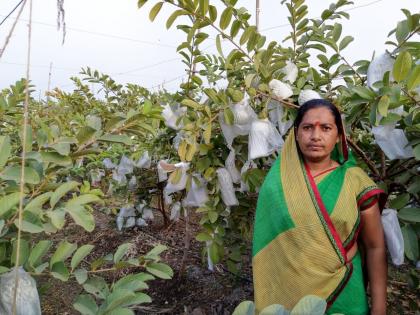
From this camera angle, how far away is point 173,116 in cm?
178

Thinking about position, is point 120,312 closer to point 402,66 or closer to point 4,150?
point 4,150

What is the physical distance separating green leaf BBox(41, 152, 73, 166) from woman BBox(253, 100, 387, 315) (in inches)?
24.0

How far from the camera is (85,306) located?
28.7 inches

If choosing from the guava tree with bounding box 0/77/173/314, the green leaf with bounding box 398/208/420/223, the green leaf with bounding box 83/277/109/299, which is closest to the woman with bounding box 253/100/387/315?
the green leaf with bounding box 398/208/420/223

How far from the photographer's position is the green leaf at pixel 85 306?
71 cm

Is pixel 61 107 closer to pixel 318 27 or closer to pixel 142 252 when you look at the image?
pixel 142 252

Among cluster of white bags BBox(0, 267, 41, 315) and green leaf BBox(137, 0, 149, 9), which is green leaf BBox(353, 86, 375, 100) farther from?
cluster of white bags BBox(0, 267, 41, 315)

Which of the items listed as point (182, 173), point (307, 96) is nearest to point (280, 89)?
point (307, 96)

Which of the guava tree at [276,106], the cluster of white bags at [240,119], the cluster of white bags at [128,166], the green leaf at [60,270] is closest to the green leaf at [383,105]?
the guava tree at [276,106]

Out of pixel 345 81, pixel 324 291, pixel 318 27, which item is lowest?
pixel 324 291

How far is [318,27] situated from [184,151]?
840 millimetres

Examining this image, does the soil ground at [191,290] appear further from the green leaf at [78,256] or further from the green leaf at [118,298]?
the green leaf at [118,298]

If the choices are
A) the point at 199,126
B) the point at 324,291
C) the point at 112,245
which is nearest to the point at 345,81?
the point at 199,126

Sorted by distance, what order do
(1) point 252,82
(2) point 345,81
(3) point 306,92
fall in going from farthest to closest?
(2) point 345,81 < (1) point 252,82 < (3) point 306,92
